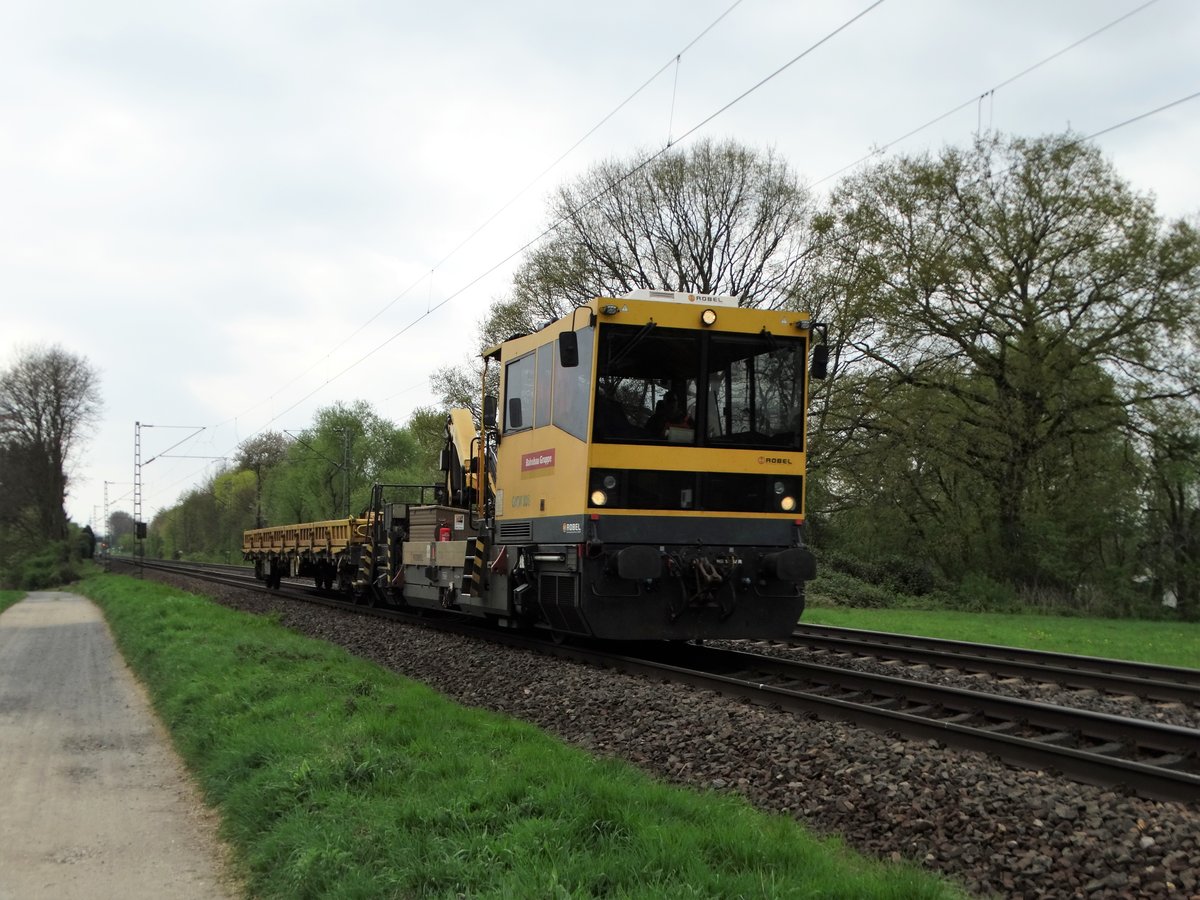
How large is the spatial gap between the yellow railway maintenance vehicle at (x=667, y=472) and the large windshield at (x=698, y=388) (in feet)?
0.04

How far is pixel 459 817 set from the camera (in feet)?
15.5

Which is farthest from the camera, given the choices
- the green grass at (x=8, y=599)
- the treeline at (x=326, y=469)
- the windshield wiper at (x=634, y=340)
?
the treeline at (x=326, y=469)

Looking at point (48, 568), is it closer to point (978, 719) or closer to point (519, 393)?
point (519, 393)

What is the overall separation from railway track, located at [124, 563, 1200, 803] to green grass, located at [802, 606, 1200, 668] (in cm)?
392

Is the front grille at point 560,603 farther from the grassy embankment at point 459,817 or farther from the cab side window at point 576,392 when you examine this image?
the grassy embankment at point 459,817

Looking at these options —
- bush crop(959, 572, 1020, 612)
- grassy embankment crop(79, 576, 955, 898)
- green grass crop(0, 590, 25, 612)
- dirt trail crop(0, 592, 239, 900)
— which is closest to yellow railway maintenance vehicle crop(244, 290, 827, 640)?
grassy embankment crop(79, 576, 955, 898)

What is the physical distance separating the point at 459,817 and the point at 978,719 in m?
4.36

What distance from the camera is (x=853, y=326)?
94.6ft

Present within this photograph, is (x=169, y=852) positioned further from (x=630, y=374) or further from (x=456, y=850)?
(x=630, y=374)

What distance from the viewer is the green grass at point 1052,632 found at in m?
13.9

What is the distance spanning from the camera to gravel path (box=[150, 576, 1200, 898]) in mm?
4293

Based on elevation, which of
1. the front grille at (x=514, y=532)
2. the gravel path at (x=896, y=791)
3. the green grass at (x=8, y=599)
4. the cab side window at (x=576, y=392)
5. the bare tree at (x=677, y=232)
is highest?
the bare tree at (x=677, y=232)

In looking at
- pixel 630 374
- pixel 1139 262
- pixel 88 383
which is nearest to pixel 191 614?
pixel 630 374

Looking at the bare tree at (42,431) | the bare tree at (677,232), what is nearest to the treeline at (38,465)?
the bare tree at (42,431)
